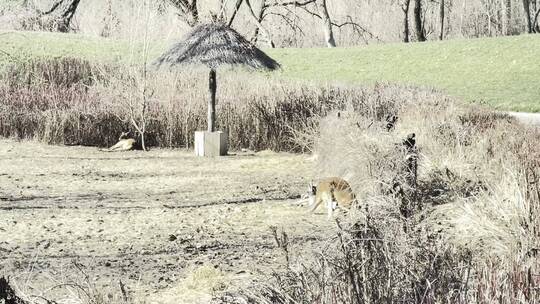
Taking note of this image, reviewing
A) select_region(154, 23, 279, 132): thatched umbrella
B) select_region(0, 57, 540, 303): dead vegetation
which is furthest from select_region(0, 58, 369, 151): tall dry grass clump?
select_region(154, 23, 279, 132): thatched umbrella

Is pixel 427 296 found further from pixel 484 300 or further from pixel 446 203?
pixel 446 203

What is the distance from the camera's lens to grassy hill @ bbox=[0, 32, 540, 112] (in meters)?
21.6

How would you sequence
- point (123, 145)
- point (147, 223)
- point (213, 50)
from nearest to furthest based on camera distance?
1. point (147, 223)
2. point (213, 50)
3. point (123, 145)

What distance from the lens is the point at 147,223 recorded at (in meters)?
7.34

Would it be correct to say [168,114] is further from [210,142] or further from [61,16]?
[61,16]

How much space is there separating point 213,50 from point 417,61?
15.6m

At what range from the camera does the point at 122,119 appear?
587 inches

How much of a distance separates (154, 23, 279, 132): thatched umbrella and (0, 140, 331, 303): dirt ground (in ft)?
5.85

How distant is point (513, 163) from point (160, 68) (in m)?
7.28

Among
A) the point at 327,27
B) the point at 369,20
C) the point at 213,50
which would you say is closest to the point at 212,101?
the point at 213,50

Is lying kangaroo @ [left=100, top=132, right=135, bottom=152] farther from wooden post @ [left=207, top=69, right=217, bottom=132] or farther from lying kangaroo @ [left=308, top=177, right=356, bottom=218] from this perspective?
lying kangaroo @ [left=308, top=177, right=356, bottom=218]

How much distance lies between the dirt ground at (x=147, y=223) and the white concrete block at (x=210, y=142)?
0.59 meters

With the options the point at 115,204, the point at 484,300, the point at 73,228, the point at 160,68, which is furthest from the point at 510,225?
the point at 160,68

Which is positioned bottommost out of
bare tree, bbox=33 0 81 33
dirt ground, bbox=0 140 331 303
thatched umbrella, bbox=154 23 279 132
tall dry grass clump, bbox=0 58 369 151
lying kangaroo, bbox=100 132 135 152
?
dirt ground, bbox=0 140 331 303
